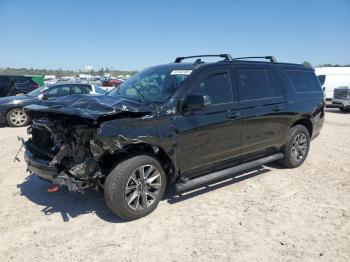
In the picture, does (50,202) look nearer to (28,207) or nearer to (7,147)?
(28,207)

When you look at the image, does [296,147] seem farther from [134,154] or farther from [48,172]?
[48,172]

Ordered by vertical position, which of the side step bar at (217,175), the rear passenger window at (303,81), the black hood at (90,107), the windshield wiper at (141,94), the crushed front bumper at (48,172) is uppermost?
the rear passenger window at (303,81)

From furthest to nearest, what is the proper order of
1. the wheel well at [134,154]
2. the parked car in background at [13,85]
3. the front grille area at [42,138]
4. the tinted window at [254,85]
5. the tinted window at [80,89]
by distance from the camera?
the parked car in background at [13,85]
the tinted window at [80,89]
the tinted window at [254,85]
the front grille area at [42,138]
the wheel well at [134,154]

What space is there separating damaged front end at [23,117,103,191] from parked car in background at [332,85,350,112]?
57.9ft

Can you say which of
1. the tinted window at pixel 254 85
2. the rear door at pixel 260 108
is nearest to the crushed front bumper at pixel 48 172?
the rear door at pixel 260 108

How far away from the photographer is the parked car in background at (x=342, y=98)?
18.1 metres

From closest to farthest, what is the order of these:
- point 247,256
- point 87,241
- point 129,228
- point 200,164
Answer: point 247,256 < point 87,241 < point 129,228 < point 200,164

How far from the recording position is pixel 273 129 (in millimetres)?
5777

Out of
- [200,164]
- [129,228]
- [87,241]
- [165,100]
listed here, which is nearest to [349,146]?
[200,164]

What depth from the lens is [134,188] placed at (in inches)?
162

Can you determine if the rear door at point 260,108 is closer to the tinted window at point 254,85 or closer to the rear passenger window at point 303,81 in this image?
the tinted window at point 254,85

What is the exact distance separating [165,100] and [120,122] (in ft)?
2.62

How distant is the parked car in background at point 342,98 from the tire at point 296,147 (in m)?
13.5

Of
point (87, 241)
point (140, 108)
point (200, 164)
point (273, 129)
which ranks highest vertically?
point (140, 108)
